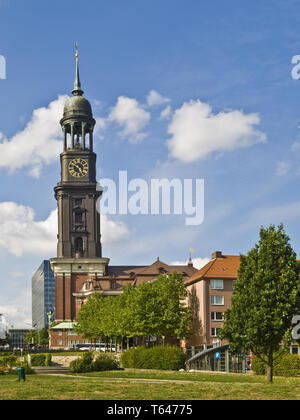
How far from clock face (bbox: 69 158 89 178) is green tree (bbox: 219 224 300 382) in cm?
11608

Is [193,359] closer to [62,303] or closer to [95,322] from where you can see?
[95,322]

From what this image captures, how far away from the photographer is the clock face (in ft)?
513

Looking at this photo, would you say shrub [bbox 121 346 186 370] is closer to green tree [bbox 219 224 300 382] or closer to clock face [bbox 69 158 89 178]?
green tree [bbox 219 224 300 382]

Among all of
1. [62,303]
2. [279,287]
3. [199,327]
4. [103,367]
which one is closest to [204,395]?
[279,287]

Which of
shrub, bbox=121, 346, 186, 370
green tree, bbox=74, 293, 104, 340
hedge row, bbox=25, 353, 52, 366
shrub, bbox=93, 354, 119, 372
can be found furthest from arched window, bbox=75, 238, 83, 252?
shrub, bbox=93, 354, 119, 372

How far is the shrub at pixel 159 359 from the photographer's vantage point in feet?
190

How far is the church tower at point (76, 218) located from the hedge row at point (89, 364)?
9162cm

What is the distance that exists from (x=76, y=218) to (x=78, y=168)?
12.2 meters

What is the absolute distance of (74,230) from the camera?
15362 centimetres

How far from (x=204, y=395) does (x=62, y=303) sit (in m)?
123

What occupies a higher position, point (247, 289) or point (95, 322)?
point (247, 289)

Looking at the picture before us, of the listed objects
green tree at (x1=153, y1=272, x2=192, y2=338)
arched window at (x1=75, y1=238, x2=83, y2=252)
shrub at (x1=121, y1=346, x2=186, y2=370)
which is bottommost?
shrub at (x1=121, y1=346, x2=186, y2=370)

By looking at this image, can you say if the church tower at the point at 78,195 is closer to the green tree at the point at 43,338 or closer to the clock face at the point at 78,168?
the clock face at the point at 78,168

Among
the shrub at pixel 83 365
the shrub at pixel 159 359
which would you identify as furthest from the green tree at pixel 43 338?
the shrub at pixel 83 365
